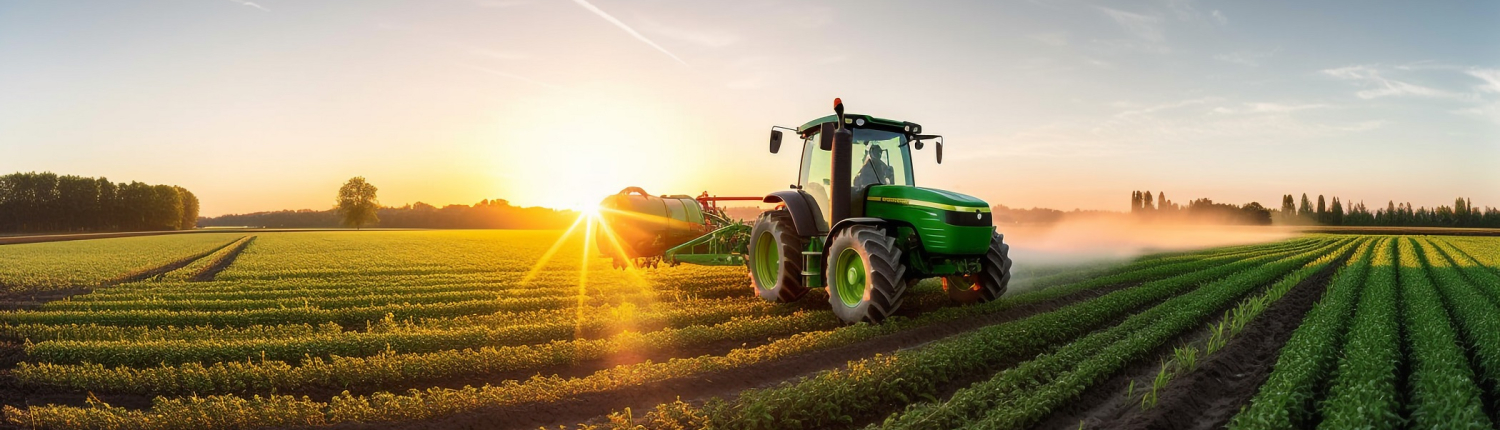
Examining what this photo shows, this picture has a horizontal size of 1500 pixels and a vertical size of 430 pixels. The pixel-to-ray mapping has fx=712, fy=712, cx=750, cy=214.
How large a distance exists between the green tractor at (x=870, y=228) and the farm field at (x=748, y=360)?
19.2 inches

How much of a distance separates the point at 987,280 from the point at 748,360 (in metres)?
4.69

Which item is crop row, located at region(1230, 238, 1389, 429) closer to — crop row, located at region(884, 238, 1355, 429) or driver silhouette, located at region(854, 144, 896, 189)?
crop row, located at region(884, 238, 1355, 429)

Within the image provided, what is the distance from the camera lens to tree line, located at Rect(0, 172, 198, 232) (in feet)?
249

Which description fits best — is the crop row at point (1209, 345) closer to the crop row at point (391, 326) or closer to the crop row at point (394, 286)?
the crop row at point (391, 326)

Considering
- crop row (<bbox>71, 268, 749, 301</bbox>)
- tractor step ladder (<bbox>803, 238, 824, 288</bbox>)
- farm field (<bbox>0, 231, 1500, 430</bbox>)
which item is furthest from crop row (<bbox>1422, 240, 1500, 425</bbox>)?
crop row (<bbox>71, 268, 749, 301</bbox>)

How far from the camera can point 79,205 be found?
79250 millimetres

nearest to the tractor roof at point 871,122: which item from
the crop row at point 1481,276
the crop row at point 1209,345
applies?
the crop row at point 1209,345

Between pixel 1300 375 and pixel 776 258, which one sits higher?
pixel 776 258

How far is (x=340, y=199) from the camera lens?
80.9 m

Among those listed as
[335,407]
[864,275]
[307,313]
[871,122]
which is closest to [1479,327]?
[864,275]

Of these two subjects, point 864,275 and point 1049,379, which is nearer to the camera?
point 1049,379

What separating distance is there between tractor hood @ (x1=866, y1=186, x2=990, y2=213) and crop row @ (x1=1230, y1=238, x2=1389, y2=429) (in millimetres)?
3675

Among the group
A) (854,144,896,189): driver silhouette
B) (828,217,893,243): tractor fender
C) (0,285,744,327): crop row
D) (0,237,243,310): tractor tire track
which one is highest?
(854,144,896,189): driver silhouette

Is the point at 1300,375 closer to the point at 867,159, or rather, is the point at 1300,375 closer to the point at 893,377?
the point at 893,377
